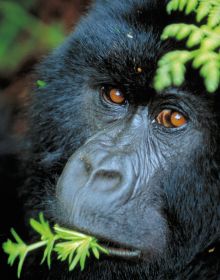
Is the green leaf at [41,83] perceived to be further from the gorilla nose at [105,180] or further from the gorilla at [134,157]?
the gorilla nose at [105,180]

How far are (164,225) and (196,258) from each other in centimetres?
38

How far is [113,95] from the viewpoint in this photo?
4066 mm

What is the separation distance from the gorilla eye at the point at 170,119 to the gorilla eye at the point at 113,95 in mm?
306

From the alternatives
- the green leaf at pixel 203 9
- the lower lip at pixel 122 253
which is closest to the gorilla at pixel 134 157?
the lower lip at pixel 122 253

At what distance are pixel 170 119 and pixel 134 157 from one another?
13.8 inches

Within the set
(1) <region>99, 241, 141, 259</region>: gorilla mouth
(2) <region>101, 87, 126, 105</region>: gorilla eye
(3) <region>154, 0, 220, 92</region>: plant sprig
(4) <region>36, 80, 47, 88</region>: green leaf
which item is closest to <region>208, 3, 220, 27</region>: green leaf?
(3) <region>154, 0, 220, 92</region>: plant sprig

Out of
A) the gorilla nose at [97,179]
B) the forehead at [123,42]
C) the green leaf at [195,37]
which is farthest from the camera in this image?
the forehead at [123,42]

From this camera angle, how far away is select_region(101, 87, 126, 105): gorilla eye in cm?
403

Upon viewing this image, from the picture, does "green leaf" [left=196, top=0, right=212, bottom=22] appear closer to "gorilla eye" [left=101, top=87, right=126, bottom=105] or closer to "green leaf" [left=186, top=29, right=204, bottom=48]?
"green leaf" [left=186, top=29, right=204, bottom=48]

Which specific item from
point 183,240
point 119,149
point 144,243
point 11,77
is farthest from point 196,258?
point 11,77

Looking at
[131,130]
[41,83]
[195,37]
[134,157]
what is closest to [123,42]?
[131,130]

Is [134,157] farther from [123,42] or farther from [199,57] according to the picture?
[199,57]

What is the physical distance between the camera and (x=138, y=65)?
12.3ft

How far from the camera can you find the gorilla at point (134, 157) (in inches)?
137
